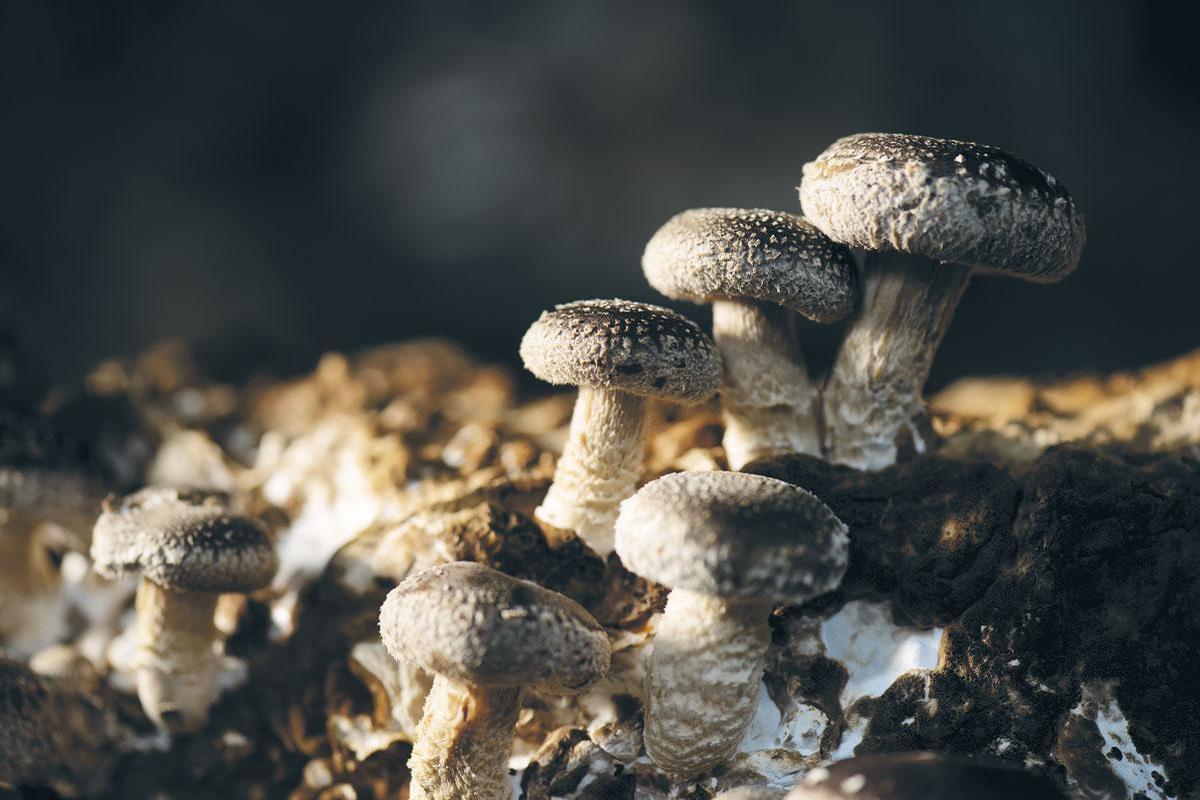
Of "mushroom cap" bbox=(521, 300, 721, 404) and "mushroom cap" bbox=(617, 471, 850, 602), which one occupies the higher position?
"mushroom cap" bbox=(521, 300, 721, 404)

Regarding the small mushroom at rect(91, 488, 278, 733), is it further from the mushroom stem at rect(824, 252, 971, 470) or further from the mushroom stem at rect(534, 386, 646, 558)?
the mushroom stem at rect(824, 252, 971, 470)

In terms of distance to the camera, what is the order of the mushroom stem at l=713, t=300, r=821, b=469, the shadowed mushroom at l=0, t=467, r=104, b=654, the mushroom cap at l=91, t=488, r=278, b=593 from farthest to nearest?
Answer: the shadowed mushroom at l=0, t=467, r=104, b=654
the mushroom stem at l=713, t=300, r=821, b=469
the mushroom cap at l=91, t=488, r=278, b=593

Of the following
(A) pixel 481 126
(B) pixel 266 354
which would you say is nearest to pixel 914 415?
(B) pixel 266 354

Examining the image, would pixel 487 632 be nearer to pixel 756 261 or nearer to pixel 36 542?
pixel 756 261

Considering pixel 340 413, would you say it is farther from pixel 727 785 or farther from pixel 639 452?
pixel 727 785

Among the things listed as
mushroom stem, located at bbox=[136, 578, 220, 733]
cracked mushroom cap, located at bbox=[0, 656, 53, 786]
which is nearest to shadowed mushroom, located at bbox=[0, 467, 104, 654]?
cracked mushroom cap, located at bbox=[0, 656, 53, 786]
